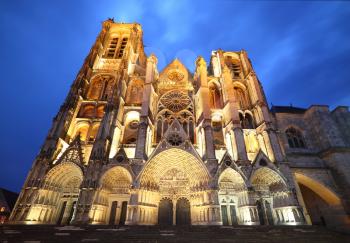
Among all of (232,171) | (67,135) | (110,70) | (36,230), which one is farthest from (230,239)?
(110,70)

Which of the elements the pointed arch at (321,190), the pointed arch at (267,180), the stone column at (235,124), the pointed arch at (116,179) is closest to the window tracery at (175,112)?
the stone column at (235,124)

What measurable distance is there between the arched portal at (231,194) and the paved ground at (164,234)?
10.9 ft

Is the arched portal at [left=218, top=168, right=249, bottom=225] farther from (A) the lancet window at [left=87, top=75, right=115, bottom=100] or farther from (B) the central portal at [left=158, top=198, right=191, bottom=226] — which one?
(A) the lancet window at [left=87, top=75, right=115, bottom=100]

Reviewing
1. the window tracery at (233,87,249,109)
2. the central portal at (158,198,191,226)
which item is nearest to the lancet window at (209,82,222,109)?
the window tracery at (233,87,249,109)

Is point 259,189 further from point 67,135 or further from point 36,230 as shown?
point 67,135

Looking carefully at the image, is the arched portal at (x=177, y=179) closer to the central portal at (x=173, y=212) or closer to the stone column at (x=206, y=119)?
the central portal at (x=173, y=212)

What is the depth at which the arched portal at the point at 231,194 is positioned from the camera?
1401 centimetres

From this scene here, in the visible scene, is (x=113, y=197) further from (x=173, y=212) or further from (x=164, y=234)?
(x=164, y=234)

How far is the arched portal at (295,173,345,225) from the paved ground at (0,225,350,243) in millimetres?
6986

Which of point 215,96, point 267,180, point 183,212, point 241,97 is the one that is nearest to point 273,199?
point 267,180

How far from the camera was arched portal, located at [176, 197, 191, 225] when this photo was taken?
14.3 meters

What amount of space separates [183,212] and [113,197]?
5.53m

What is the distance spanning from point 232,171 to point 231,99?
24.3ft

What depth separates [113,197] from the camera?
14414 mm
